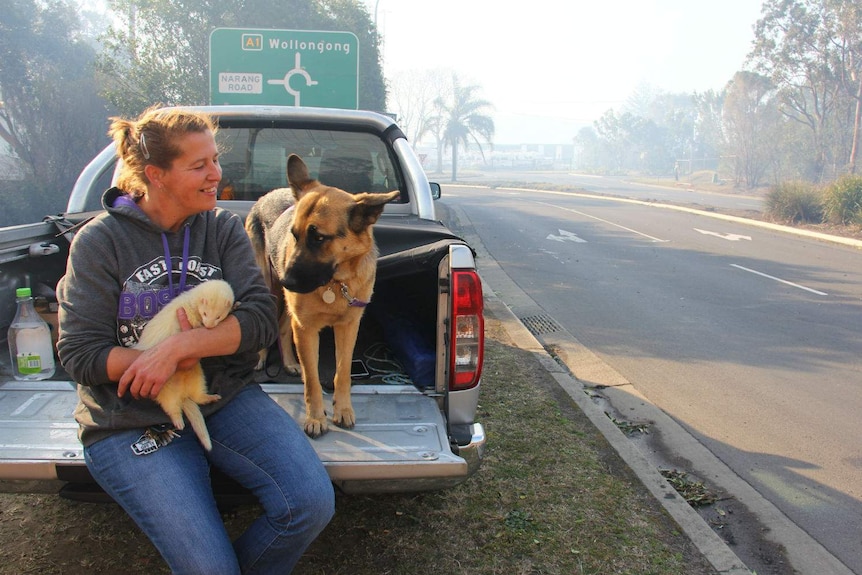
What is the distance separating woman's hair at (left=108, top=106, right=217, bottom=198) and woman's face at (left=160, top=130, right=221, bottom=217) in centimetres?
2

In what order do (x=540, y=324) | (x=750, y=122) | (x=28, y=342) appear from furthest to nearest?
(x=750, y=122) < (x=540, y=324) < (x=28, y=342)

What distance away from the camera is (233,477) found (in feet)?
7.60

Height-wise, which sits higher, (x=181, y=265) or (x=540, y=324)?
(x=181, y=265)

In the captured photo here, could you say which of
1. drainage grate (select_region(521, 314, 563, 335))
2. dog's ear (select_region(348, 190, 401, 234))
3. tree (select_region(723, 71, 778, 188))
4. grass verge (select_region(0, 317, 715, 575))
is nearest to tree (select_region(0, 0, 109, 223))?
drainage grate (select_region(521, 314, 563, 335))

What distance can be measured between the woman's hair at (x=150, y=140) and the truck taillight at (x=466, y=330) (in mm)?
1205

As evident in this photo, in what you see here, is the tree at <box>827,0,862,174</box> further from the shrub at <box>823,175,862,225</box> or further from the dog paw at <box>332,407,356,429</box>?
the dog paw at <box>332,407,356,429</box>

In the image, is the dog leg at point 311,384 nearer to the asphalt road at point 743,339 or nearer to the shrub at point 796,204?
the asphalt road at point 743,339

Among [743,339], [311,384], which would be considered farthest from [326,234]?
[743,339]

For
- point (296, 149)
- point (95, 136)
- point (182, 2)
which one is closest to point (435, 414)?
point (296, 149)

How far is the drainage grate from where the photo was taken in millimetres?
7559

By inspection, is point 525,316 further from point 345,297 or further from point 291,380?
point 345,297

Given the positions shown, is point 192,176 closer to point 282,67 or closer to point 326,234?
point 326,234

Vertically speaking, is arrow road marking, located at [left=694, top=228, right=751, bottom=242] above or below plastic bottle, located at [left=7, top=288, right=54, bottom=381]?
below

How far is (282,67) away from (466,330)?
976 cm
